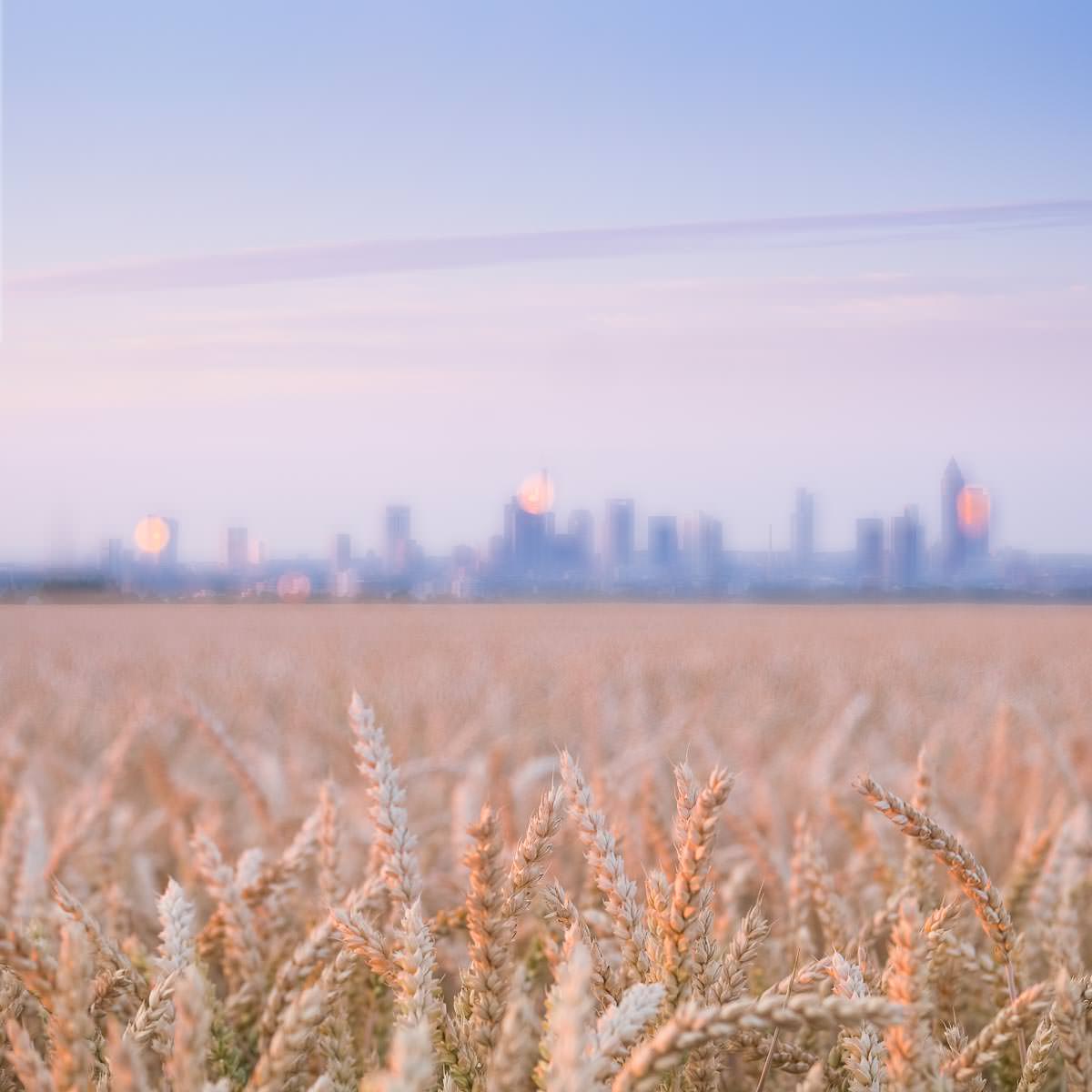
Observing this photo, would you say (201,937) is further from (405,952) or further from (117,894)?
(405,952)

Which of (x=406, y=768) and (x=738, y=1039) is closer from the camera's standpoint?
(x=738, y=1039)

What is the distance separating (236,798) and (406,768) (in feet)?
4.96

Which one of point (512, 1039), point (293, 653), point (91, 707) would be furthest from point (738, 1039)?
point (293, 653)

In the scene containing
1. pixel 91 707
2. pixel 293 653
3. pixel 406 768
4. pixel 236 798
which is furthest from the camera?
pixel 293 653

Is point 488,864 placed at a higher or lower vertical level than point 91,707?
higher

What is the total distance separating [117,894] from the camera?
5.29 ft

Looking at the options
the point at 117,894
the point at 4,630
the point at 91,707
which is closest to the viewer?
the point at 117,894

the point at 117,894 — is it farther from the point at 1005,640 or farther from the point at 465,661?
the point at 1005,640

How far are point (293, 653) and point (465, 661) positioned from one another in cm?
222

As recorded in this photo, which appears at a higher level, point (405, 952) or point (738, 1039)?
point (405, 952)

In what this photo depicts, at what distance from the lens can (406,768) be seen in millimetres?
2303

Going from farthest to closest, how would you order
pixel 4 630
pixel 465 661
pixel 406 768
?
pixel 4 630 → pixel 465 661 → pixel 406 768

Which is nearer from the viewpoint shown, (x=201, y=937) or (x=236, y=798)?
(x=201, y=937)

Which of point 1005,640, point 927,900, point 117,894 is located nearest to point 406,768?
point 117,894
